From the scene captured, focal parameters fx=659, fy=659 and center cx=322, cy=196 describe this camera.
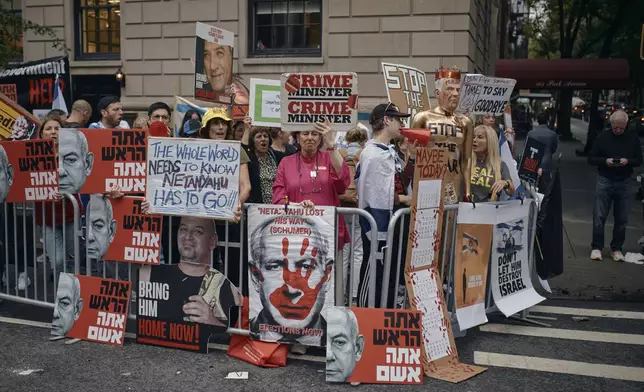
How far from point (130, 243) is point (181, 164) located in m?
0.92

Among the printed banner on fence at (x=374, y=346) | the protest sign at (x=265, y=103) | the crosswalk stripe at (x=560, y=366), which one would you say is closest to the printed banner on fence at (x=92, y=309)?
the printed banner on fence at (x=374, y=346)

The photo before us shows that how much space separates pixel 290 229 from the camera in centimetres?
527

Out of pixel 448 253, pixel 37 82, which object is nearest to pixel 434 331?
pixel 448 253

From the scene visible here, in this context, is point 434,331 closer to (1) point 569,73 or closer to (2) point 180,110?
(2) point 180,110

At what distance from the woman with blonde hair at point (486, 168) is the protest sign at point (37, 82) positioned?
204 inches

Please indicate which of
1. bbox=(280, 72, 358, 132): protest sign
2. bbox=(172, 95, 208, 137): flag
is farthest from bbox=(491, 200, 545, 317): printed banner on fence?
bbox=(172, 95, 208, 137): flag

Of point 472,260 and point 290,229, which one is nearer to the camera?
point 290,229

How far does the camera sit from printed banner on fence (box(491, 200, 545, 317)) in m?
6.35

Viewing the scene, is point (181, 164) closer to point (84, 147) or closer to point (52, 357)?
point (84, 147)

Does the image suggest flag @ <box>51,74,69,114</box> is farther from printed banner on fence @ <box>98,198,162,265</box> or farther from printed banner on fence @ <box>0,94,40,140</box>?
printed banner on fence @ <box>98,198,162,265</box>

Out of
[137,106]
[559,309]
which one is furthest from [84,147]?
[137,106]

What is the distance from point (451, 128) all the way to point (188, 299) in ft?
10.4

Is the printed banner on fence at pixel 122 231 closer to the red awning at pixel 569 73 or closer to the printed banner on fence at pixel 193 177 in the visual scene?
the printed banner on fence at pixel 193 177

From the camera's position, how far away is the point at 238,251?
5.84 meters
